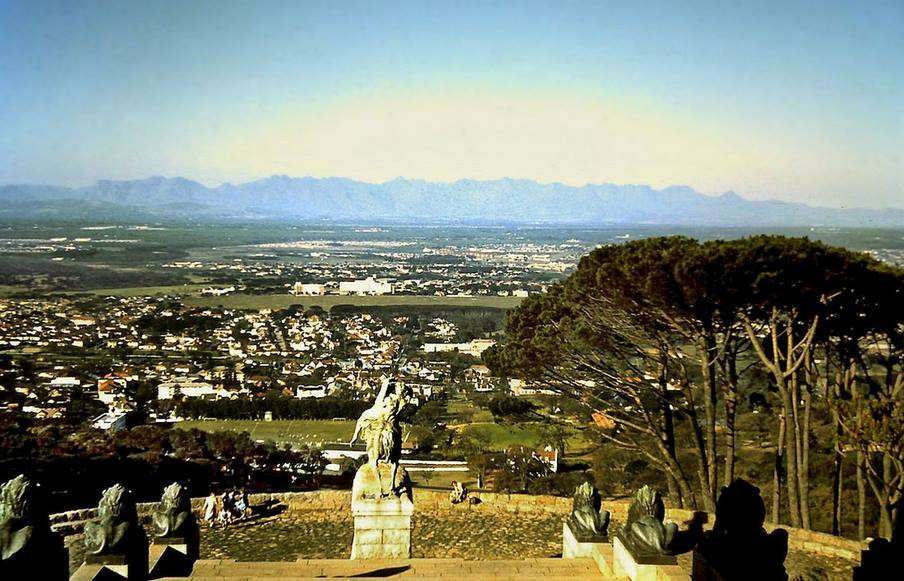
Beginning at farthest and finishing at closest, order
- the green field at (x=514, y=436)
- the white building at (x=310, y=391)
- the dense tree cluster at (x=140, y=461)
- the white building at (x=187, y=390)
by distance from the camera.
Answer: the white building at (x=187, y=390), the white building at (x=310, y=391), the green field at (x=514, y=436), the dense tree cluster at (x=140, y=461)

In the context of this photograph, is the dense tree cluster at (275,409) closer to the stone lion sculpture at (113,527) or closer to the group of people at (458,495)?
the group of people at (458,495)

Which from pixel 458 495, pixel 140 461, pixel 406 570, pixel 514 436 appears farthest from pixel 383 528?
pixel 514 436

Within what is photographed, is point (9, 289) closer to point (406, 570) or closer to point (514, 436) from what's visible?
point (514, 436)

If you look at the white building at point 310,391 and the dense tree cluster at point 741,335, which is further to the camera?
the white building at point 310,391

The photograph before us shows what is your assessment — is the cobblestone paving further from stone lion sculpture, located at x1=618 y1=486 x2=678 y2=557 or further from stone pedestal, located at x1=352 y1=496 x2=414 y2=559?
stone lion sculpture, located at x1=618 y1=486 x2=678 y2=557

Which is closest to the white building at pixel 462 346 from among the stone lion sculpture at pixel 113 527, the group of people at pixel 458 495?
the group of people at pixel 458 495

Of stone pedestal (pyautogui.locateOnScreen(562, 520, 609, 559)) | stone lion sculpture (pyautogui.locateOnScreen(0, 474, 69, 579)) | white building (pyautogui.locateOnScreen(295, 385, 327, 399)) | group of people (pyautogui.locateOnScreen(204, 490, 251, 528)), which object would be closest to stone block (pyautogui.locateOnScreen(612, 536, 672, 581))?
stone pedestal (pyautogui.locateOnScreen(562, 520, 609, 559))
